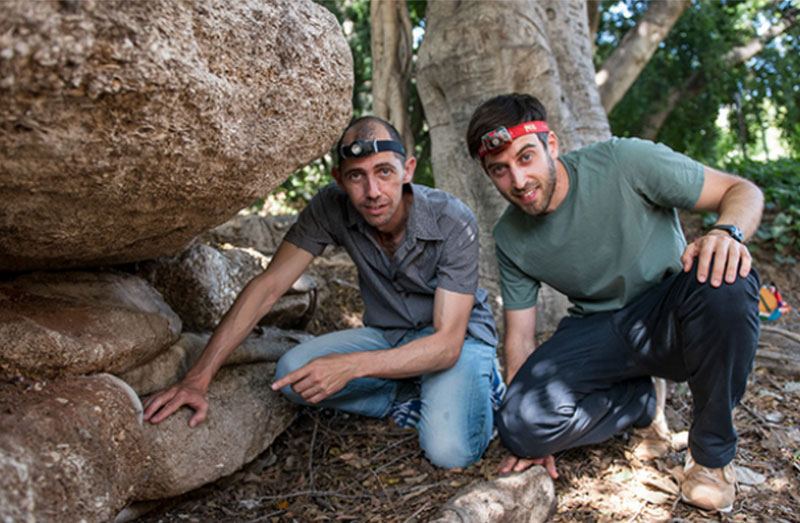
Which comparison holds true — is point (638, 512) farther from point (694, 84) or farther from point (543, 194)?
point (694, 84)

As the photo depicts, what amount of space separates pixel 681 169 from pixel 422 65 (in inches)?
91.9

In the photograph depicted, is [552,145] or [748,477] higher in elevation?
[552,145]

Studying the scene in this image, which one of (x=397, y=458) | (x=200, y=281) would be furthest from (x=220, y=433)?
(x=200, y=281)

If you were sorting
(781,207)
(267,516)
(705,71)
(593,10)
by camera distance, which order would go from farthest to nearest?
(705,71)
(593,10)
(781,207)
(267,516)

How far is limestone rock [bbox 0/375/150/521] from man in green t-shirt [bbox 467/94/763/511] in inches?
63.1

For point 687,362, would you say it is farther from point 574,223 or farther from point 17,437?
point 17,437

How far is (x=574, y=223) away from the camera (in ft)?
9.58

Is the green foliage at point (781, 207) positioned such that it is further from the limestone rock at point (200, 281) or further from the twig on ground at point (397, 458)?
the limestone rock at point (200, 281)

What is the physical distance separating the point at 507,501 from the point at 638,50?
520 centimetres

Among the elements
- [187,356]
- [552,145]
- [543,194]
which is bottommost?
[187,356]

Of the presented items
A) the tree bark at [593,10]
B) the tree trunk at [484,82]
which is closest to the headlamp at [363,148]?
the tree trunk at [484,82]

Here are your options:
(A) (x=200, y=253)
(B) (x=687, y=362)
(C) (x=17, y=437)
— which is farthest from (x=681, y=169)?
(C) (x=17, y=437)

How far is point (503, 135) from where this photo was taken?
2799 mm

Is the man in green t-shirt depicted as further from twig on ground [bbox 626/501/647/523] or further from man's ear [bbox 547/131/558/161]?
twig on ground [bbox 626/501/647/523]
